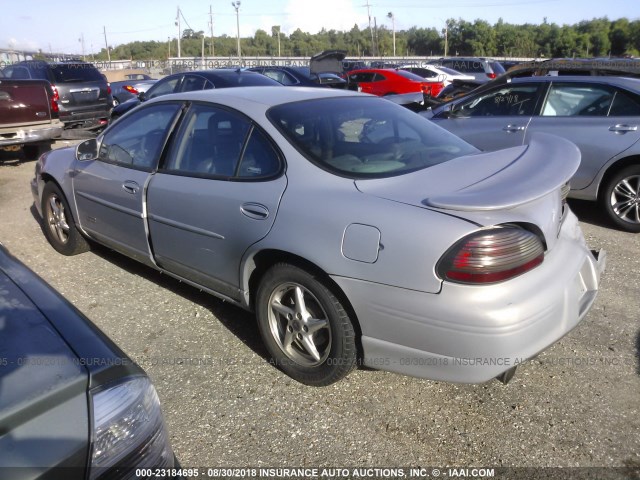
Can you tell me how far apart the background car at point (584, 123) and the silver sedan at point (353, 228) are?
8.41 feet

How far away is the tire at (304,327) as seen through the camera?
2.58 m

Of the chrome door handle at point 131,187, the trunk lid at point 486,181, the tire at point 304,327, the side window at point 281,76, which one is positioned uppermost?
the side window at point 281,76

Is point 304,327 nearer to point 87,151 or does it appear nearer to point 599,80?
point 87,151

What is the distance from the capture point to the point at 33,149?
1013 centimetres

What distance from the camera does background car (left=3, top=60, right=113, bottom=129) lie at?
1124 cm

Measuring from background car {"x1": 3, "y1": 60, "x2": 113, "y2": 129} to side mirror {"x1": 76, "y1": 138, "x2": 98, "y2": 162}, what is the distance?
25.8ft

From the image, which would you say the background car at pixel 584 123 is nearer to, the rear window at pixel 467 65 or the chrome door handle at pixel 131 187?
the chrome door handle at pixel 131 187

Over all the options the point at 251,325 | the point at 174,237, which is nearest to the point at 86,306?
the point at 174,237

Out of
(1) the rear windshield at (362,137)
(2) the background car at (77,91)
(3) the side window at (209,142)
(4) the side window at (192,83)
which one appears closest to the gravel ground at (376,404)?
(3) the side window at (209,142)

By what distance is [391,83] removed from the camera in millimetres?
17922

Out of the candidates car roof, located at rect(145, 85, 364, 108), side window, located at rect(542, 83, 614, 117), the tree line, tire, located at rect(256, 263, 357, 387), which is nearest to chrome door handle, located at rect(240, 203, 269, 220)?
tire, located at rect(256, 263, 357, 387)

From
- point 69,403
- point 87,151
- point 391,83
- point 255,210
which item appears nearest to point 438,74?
point 391,83

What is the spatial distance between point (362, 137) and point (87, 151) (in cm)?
234

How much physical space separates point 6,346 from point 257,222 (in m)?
1.45
